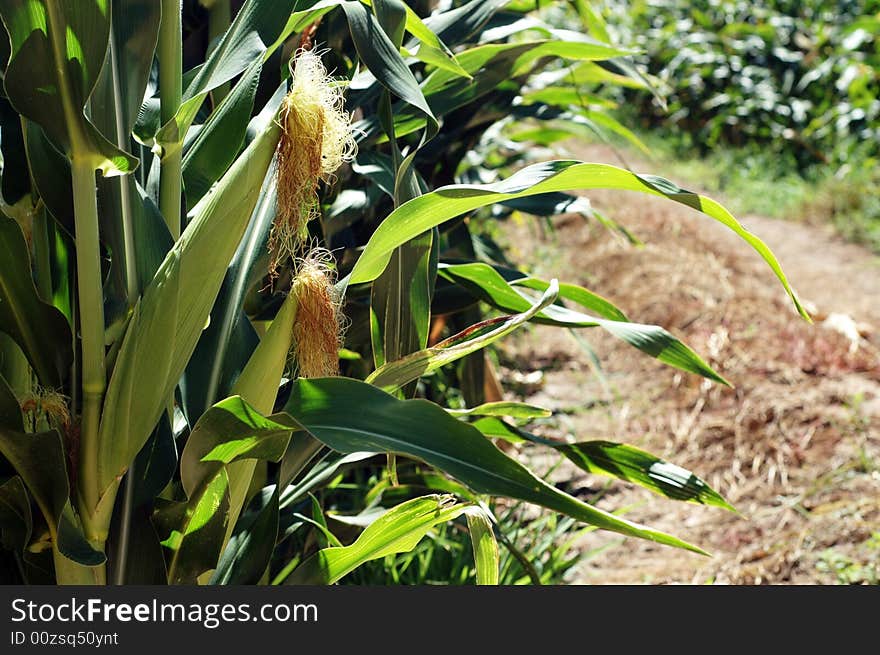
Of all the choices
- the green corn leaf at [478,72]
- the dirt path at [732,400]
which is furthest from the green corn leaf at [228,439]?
the dirt path at [732,400]

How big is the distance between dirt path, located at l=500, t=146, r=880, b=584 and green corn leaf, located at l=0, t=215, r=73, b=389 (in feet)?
3.01

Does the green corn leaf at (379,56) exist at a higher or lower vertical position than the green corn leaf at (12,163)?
higher

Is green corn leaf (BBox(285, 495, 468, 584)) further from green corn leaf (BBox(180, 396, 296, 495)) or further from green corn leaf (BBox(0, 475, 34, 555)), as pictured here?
green corn leaf (BBox(0, 475, 34, 555))

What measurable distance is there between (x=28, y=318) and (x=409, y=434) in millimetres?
369

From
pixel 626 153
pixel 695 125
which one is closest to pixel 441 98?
pixel 626 153

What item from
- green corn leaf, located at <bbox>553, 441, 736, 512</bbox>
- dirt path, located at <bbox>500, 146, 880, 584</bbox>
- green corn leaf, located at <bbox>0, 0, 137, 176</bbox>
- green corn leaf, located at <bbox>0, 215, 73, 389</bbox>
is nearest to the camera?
green corn leaf, located at <bbox>0, 0, 137, 176</bbox>

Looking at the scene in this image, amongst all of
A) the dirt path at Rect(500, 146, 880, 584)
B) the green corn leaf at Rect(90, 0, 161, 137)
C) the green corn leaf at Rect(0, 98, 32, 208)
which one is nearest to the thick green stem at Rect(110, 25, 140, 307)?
the green corn leaf at Rect(90, 0, 161, 137)

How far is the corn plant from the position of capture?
76 centimetres

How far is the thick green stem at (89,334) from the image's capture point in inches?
30.0

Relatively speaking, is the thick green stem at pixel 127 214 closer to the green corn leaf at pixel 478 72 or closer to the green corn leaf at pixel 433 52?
the green corn leaf at pixel 433 52

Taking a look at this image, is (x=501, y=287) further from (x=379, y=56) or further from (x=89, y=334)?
(x=89, y=334)

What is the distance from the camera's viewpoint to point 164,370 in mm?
795

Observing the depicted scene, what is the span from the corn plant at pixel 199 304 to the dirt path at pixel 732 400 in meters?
0.74

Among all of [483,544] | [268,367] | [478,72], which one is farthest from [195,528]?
[478,72]
